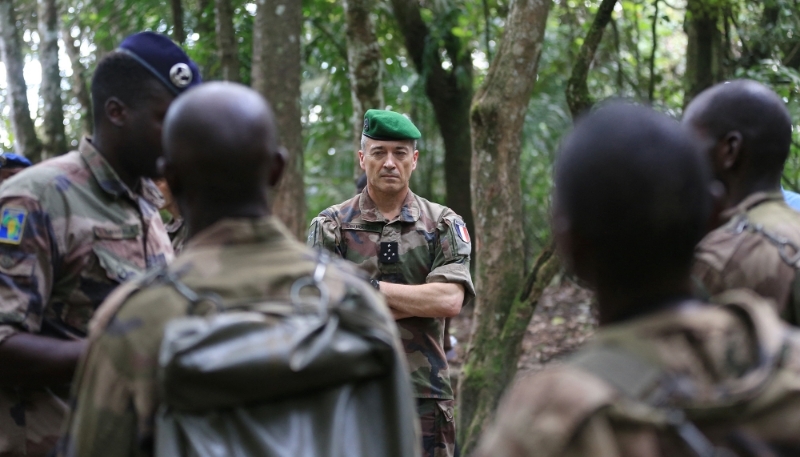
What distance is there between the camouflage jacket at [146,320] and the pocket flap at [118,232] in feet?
2.92

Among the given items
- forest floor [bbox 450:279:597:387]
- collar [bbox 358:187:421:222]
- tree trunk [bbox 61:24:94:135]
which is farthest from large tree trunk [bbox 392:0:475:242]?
collar [bbox 358:187:421:222]

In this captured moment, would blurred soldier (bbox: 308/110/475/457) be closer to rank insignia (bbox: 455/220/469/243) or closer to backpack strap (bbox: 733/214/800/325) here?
rank insignia (bbox: 455/220/469/243)

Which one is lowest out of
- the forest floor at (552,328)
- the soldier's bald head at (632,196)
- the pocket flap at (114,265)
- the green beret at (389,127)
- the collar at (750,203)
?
the forest floor at (552,328)

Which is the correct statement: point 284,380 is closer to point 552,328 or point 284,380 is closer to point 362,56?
point 362,56

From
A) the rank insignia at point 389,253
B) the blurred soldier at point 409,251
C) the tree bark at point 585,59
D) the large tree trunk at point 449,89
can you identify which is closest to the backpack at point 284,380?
the blurred soldier at point 409,251

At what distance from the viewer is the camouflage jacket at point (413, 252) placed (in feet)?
13.9

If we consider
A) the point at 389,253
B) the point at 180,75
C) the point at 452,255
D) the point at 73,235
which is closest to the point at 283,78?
the point at 389,253

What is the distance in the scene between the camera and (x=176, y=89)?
281 centimetres

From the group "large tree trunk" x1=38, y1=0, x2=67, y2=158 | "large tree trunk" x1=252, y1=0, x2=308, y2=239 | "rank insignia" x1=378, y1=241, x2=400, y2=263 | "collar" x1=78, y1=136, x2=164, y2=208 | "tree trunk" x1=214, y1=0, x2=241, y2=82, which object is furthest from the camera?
"large tree trunk" x1=38, y1=0, x2=67, y2=158

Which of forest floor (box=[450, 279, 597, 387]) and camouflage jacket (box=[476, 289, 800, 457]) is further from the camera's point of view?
forest floor (box=[450, 279, 597, 387])

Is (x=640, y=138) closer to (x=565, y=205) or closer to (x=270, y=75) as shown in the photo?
(x=565, y=205)

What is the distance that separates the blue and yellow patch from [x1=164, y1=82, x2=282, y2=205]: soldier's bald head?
814 millimetres

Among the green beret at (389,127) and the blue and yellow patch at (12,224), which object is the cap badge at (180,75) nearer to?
the blue and yellow patch at (12,224)

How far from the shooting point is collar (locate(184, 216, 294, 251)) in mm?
1978
